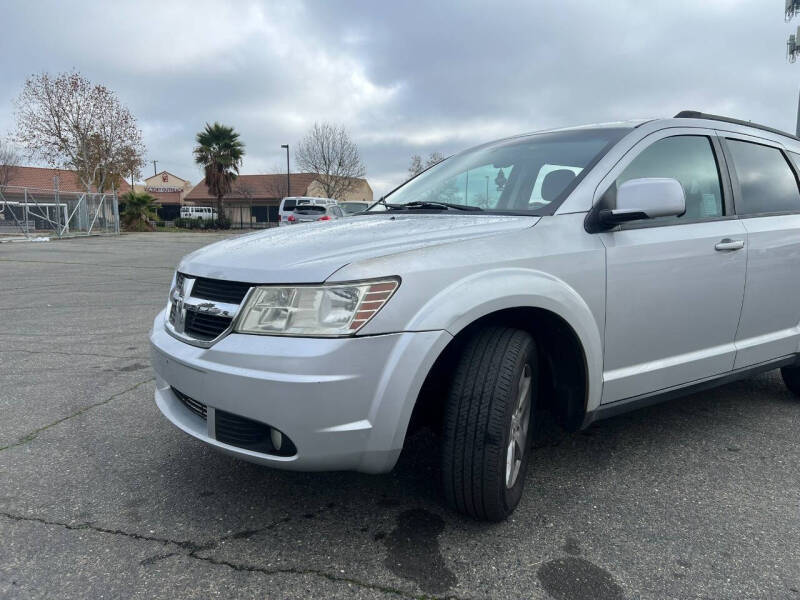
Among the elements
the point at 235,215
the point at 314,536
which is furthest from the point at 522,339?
the point at 235,215

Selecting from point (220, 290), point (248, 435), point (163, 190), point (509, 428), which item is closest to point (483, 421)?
point (509, 428)

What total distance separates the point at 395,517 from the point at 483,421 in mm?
635

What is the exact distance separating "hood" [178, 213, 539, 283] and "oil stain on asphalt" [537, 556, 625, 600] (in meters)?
1.25

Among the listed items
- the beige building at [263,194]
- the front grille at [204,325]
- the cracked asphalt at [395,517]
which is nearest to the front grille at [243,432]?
the front grille at [204,325]

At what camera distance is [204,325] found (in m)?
2.27

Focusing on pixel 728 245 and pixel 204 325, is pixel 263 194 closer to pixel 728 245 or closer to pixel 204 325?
pixel 728 245

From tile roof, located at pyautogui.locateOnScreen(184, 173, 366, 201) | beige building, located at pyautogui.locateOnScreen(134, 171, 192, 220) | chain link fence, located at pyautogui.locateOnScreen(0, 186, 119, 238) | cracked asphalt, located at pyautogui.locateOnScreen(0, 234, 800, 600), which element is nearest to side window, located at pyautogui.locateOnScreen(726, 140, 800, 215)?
cracked asphalt, located at pyautogui.locateOnScreen(0, 234, 800, 600)

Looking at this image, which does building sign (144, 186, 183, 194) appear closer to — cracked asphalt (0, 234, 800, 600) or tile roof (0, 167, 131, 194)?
tile roof (0, 167, 131, 194)

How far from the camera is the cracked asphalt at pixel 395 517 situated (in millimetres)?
2008

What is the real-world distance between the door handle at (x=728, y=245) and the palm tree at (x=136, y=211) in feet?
120

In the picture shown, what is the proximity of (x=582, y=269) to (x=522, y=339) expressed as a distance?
1.46 feet

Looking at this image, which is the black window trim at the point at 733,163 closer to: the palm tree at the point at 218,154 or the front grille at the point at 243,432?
the front grille at the point at 243,432

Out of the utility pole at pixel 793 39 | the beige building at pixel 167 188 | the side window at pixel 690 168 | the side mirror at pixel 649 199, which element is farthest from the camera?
the beige building at pixel 167 188

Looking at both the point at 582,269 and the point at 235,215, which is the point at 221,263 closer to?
the point at 582,269
